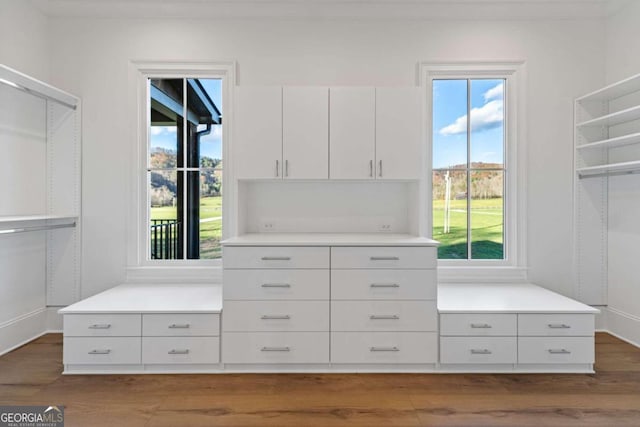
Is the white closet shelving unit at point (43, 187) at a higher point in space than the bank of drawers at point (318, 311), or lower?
higher

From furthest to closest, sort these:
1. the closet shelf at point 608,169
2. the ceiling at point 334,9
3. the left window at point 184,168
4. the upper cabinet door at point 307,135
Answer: the left window at point 184,168
the ceiling at point 334,9
the upper cabinet door at point 307,135
the closet shelf at point 608,169

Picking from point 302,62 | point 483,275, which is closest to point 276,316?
point 483,275

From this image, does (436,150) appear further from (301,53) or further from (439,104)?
(301,53)

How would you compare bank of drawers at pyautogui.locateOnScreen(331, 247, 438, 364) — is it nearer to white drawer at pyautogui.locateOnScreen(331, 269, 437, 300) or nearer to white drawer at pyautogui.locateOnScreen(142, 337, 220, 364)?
white drawer at pyautogui.locateOnScreen(331, 269, 437, 300)

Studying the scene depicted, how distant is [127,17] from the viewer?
127 inches

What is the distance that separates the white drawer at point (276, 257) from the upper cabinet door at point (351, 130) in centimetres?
68

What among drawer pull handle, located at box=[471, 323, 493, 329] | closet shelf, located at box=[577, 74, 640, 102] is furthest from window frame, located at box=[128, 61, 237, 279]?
closet shelf, located at box=[577, 74, 640, 102]

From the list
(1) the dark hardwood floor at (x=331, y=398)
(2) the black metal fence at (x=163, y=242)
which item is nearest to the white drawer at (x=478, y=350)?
(1) the dark hardwood floor at (x=331, y=398)

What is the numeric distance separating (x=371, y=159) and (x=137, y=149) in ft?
6.57

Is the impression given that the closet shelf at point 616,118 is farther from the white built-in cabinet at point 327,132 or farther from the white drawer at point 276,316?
the white drawer at point 276,316

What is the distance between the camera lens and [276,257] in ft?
8.36

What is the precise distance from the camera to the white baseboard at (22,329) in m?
2.83

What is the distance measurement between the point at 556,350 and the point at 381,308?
120 centimetres

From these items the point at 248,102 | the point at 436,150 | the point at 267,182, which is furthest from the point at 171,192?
the point at 436,150
